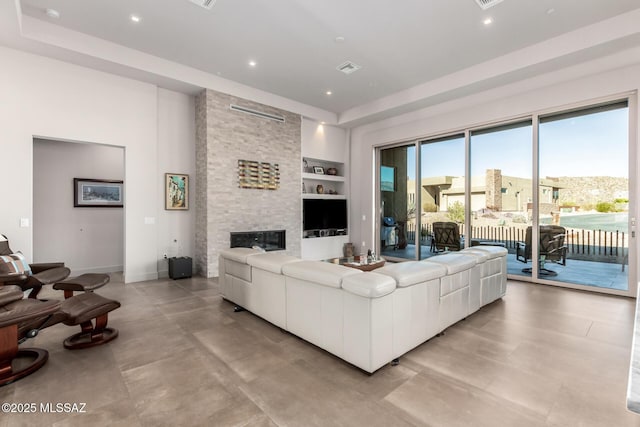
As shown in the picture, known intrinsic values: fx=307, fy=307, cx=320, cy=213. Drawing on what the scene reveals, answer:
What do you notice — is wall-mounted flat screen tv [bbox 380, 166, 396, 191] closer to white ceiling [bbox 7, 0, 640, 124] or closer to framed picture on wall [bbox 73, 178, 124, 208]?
white ceiling [bbox 7, 0, 640, 124]

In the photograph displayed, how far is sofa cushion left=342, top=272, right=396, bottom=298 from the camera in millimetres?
2211

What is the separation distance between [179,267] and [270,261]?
309 cm

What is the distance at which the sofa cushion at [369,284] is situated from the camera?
2.21 m

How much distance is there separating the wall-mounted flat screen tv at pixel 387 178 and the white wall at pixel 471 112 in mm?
261

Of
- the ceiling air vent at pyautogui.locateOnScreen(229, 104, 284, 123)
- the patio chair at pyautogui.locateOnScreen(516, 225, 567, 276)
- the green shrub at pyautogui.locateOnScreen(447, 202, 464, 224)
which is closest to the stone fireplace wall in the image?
the ceiling air vent at pyautogui.locateOnScreen(229, 104, 284, 123)

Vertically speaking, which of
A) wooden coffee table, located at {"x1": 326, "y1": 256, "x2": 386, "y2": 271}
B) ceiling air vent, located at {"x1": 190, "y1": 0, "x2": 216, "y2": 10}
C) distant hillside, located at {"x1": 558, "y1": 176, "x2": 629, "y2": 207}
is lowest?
wooden coffee table, located at {"x1": 326, "y1": 256, "x2": 386, "y2": 271}

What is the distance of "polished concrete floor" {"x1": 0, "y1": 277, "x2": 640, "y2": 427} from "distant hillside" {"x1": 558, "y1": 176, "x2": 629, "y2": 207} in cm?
215

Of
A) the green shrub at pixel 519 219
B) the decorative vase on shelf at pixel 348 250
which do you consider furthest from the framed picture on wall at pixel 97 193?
the green shrub at pixel 519 219

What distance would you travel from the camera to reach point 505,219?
5.76 m

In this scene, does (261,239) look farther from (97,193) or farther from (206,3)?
(206,3)

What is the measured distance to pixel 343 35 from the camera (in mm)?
4426

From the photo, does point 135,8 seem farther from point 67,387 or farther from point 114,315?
point 67,387

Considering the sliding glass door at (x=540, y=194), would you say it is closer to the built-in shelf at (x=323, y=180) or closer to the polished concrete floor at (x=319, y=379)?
the polished concrete floor at (x=319, y=379)

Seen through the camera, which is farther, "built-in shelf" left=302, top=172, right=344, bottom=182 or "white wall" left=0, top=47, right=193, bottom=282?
"built-in shelf" left=302, top=172, right=344, bottom=182
